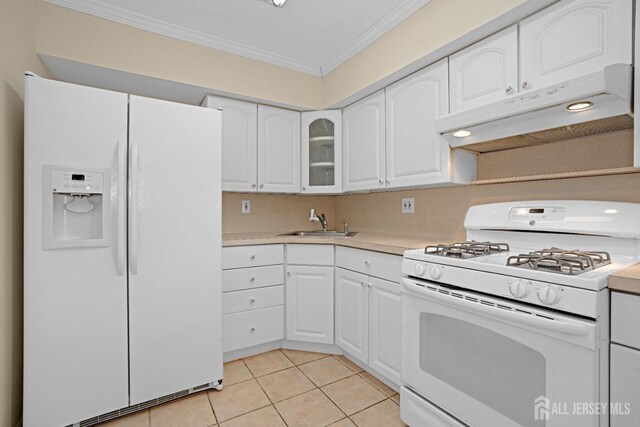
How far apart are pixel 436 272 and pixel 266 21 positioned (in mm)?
1883

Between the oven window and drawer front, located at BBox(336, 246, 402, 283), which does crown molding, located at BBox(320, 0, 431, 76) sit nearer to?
drawer front, located at BBox(336, 246, 402, 283)

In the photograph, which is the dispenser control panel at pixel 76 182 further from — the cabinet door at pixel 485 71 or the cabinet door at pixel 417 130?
the cabinet door at pixel 485 71

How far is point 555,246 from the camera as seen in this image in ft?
4.92

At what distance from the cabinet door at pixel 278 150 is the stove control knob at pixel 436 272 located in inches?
62.3

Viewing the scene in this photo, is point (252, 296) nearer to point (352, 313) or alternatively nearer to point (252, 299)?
point (252, 299)

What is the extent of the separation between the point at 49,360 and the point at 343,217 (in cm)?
238

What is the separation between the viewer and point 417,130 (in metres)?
2.00

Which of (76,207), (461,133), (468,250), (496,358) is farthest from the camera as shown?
(461,133)

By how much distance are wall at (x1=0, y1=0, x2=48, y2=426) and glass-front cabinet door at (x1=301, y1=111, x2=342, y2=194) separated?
1806mm

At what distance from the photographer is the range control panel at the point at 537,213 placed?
151 cm

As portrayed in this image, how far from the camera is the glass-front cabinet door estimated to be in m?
2.74

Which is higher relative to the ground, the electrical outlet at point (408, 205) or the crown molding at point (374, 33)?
the crown molding at point (374, 33)

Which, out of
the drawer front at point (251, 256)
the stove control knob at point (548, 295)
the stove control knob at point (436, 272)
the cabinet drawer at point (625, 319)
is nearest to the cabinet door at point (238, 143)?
the drawer front at point (251, 256)

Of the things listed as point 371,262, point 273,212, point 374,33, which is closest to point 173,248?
point 371,262
